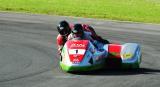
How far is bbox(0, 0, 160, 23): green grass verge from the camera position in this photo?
118 ft

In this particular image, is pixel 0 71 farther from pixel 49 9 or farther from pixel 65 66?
pixel 49 9

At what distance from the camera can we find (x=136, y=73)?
18.3m

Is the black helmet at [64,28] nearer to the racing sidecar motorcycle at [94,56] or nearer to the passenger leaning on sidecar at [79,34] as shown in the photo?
the passenger leaning on sidecar at [79,34]

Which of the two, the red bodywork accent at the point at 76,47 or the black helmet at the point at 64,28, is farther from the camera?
the black helmet at the point at 64,28

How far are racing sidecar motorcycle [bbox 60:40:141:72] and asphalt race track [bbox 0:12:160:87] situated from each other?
23 cm

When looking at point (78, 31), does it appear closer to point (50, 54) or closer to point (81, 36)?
point (81, 36)

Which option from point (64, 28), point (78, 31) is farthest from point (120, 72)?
point (64, 28)

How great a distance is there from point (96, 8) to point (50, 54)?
17862mm

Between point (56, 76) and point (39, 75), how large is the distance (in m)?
0.49

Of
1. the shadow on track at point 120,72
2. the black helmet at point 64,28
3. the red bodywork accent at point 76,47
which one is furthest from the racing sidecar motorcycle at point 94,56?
the black helmet at point 64,28

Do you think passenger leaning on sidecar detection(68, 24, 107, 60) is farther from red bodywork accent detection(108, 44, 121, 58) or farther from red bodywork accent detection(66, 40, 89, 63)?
red bodywork accent detection(66, 40, 89, 63)

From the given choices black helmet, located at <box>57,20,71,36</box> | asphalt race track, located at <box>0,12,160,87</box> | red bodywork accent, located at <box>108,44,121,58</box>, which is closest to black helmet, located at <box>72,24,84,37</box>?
black helmet, located at <box>57,20,71,36</box>

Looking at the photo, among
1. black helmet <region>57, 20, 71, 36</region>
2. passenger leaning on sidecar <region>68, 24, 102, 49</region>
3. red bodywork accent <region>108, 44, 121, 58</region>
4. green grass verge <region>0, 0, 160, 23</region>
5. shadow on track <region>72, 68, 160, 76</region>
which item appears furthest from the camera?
green grass verge <region>0, 0, 160, 23</region>

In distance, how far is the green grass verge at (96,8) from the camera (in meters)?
35.9
